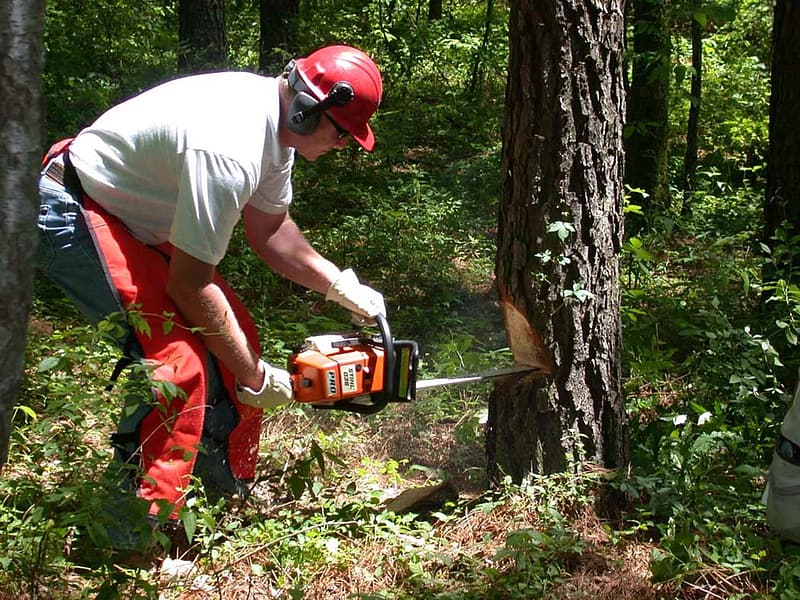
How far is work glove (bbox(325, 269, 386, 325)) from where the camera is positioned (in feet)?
12.1

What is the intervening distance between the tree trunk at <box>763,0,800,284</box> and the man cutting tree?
3.17 meters

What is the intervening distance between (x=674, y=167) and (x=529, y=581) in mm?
7409

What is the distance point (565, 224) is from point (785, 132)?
279 centimetres

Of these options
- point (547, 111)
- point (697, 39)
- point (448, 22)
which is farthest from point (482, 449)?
point (448, 22)

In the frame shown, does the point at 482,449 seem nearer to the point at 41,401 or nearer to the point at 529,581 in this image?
the point at 529,581

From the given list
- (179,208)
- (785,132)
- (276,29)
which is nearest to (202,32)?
(276,29)

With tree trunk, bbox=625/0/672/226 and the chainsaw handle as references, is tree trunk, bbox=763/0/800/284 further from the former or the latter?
the chainsaw handle

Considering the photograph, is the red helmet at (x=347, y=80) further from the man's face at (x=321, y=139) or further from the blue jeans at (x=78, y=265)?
the blue jeans at (x=78, y=265)

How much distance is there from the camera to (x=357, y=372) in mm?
3355

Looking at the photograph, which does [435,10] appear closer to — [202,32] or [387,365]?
[202,32]

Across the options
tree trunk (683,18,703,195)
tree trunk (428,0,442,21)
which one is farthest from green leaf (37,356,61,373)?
tree trunk (428,0,442,21)

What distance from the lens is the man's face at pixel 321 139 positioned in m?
3.25

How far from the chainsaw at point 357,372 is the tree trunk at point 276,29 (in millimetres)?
7064

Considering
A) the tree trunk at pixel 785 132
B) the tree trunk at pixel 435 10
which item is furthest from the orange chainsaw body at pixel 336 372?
the tree trunk at pixel 435 10
